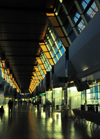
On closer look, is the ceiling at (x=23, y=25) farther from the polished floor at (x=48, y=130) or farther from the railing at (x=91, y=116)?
the polished floor at (x=48, y=130)

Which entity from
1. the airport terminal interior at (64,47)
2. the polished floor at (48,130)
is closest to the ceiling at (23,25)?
the airport terminal interior at (64,47)

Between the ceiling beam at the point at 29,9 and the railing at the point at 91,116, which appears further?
the ceiling beam at the point at 29,9

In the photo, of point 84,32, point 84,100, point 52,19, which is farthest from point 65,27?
point 84,100

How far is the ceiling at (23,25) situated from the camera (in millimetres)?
20891

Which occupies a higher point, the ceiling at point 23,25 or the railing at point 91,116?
the ceiling at point 23,25

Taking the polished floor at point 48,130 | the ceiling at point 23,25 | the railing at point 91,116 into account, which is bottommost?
the polished floor at point 48,130

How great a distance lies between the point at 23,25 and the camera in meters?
26.2

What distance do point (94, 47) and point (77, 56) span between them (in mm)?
4823

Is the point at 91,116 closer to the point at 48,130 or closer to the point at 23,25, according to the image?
the point at 48,130

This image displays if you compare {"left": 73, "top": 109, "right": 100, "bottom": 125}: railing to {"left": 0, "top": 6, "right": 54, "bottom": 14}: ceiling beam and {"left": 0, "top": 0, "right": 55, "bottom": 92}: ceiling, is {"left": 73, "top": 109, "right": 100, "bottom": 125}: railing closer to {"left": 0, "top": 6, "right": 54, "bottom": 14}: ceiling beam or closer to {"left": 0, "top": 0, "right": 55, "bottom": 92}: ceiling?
{"left": 0, "top": 0, "right": 55, "bottom": 92}: ceiling

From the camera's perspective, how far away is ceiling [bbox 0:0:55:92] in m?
20.9

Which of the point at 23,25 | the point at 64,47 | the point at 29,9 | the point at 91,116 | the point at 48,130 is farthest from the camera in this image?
the point at 64,47

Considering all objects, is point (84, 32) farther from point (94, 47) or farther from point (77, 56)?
point (77, 56)

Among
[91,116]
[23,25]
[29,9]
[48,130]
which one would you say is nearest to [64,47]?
[23,25]
